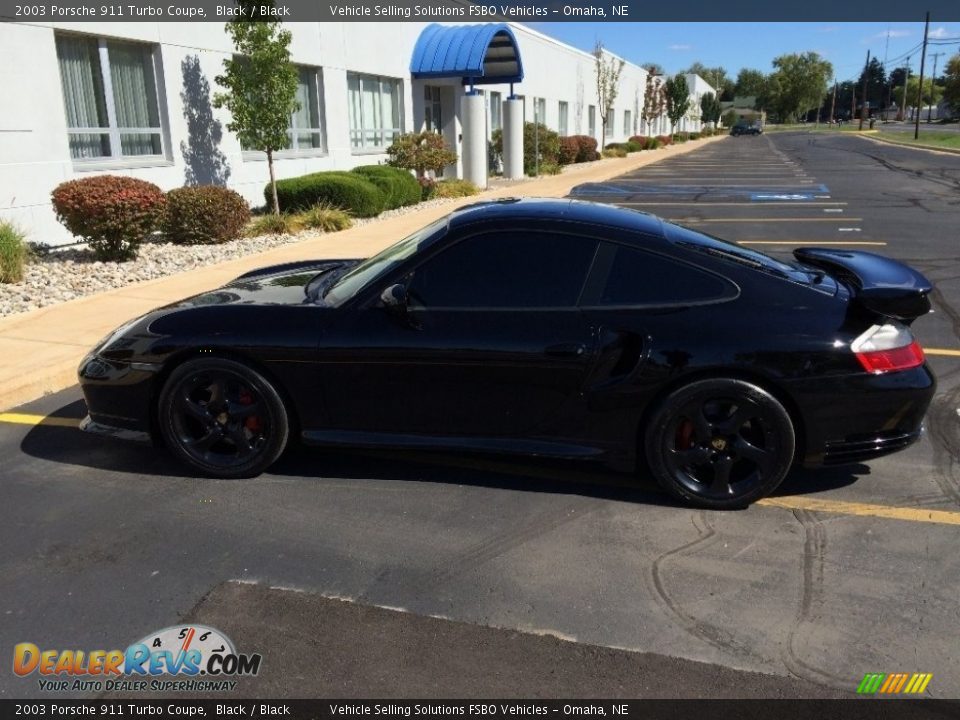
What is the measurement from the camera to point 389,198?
16359mm

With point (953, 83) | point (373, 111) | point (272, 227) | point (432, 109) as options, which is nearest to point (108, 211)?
point (272, 227)

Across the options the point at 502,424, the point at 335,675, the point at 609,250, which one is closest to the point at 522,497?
the point at 502,424

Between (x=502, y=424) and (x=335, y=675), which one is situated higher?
(x=502, y=424)

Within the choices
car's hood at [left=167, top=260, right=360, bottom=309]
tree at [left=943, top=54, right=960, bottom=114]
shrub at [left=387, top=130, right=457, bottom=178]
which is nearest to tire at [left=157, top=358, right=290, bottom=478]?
car's hood at [left=167, top=260, right=360, bottom=309]

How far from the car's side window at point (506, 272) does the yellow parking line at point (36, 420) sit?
2.69m

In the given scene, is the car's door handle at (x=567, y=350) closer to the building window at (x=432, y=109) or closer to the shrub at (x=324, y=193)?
the shrub at (x=324, y=193)

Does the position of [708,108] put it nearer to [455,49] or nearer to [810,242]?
[455,49]

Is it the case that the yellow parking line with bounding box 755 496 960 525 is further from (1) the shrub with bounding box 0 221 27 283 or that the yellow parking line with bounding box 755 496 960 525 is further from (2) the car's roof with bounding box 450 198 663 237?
(1) the shrub with bounding box 0 221 27 283

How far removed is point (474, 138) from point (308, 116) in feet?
19.2

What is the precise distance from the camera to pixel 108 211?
9594mm

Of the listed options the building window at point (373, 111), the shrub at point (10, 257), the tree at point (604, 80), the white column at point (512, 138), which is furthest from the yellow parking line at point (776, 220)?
the tree at point (604, 80)

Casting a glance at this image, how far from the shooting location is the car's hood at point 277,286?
434cm
